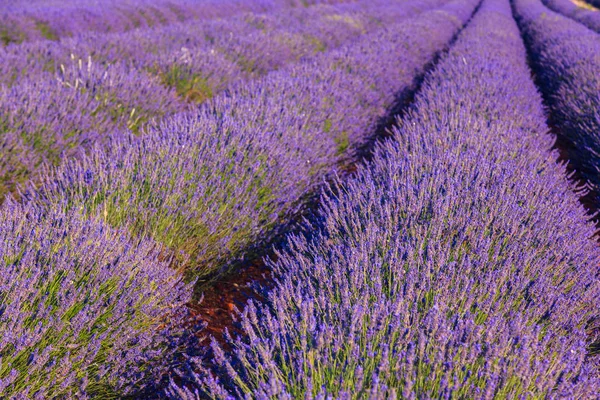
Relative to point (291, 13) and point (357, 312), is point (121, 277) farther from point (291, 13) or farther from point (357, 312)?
point (291, 13)

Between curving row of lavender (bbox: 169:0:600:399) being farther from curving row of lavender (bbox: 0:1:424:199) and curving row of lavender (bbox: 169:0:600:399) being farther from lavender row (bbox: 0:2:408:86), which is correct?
lavender row (bbox: 0:2:408:86)

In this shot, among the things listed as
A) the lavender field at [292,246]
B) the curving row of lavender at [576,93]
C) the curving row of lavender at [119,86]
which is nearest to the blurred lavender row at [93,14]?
the curving row of lavender at [119,86]

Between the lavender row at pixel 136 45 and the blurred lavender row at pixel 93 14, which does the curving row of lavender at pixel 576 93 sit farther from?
the blurred lavender row at pixel 93 14

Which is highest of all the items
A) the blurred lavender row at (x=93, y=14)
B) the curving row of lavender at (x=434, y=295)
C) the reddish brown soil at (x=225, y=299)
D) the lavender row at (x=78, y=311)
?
the curving row of lavender at (x=434, y=295)

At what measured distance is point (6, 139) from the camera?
114 inches

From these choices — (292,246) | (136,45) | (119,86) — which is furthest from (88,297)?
(136,45)

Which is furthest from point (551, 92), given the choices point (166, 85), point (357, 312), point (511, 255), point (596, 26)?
point (596, 26)

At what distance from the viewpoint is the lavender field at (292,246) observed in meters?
1.29

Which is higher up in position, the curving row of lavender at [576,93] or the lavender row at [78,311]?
the curving row of lavender at [576,93]

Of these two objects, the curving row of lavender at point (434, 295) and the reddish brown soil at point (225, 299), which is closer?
the curving row of lavender at point (434, 295)

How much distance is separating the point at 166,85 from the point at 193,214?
10.1ft

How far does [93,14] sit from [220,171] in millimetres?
7518

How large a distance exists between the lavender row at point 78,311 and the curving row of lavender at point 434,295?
0.76 feet

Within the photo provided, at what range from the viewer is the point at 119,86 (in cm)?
405
